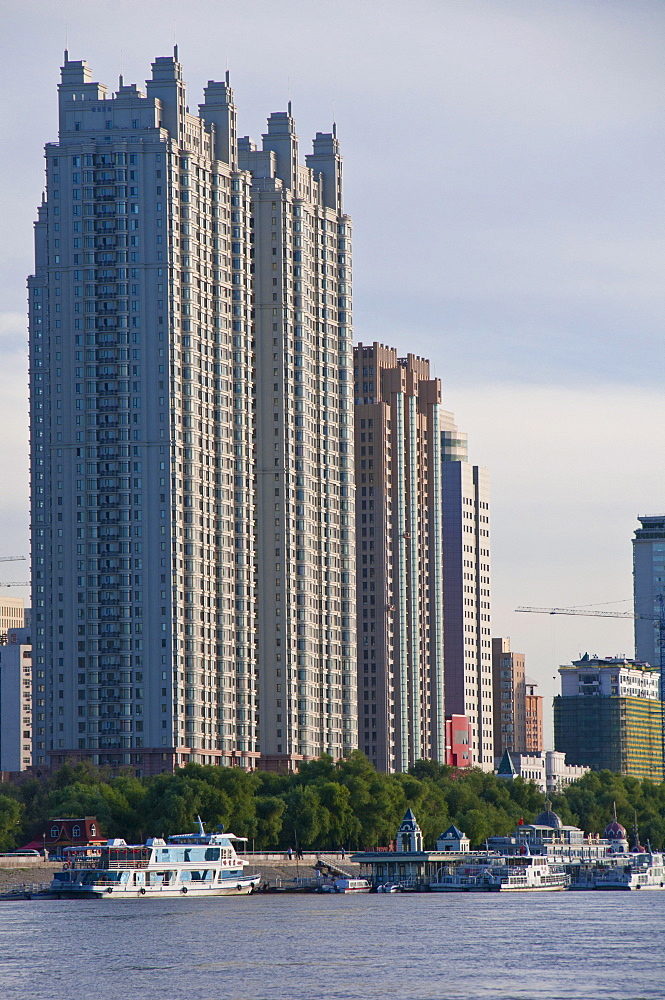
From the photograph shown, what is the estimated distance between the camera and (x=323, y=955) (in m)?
142

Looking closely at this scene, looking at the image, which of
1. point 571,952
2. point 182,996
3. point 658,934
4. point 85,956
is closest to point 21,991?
point 182,996

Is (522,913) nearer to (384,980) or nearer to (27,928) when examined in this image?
(27,928)

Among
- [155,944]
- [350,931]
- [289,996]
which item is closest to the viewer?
[289,996]

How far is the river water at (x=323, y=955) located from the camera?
122 m

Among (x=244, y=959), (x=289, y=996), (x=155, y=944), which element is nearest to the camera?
(x=289, y=996)

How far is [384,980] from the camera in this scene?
416 feet

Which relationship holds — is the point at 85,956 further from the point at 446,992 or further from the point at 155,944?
the point at 446,992

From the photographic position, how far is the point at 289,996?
390 ft

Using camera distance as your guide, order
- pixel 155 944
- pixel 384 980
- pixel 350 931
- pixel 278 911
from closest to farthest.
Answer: pixel 384 980 < pixel 155 944 < pixel 350 931 < pixel 278 911

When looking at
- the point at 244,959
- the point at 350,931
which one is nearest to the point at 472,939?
the point at 350,931

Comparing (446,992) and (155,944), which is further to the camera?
(155,944)

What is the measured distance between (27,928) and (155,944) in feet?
62.5

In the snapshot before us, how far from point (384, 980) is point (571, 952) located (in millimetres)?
23452

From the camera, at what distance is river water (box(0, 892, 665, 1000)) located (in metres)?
122
